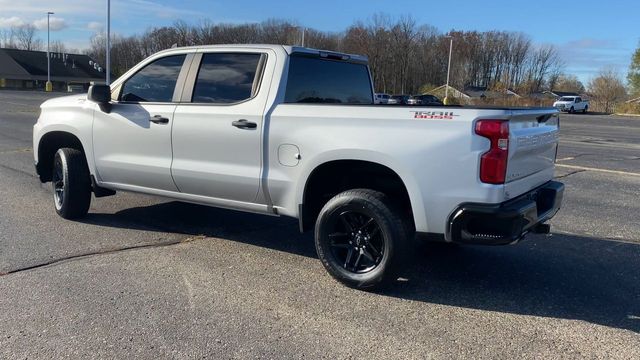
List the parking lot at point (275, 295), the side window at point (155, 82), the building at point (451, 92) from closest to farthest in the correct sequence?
the parking lot at point (275, 295) → the side window at point (155, 82) → the building at point (451, 92)

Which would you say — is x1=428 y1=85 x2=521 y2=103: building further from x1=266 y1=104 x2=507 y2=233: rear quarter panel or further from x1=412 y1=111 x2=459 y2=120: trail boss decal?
x1=412 y1=111 x2=459 y2=120: trail boss decal

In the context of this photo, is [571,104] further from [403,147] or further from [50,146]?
[403,147]

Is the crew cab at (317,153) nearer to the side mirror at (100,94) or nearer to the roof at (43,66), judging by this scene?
the side mirror at (100,94)

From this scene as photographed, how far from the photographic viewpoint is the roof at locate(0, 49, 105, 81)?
81.0 metres

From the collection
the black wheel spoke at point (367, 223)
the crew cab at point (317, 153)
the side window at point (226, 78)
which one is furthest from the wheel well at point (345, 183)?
the side window at point (226, 78)

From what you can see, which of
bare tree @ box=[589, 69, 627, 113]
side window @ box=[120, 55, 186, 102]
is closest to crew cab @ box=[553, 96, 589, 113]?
bare tree @ box=[589, 69, 627, 113]

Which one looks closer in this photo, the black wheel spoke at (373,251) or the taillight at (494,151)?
the taillight at (494,151)

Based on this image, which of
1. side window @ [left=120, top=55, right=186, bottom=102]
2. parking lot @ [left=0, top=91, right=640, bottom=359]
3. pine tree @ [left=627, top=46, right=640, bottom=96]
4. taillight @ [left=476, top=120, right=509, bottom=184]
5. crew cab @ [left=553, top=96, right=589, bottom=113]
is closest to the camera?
parking lot @ [left=0, top=91, right=640, bottom=359]

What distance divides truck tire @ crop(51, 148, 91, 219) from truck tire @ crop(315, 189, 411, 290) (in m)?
3.14

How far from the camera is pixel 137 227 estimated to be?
6242mm

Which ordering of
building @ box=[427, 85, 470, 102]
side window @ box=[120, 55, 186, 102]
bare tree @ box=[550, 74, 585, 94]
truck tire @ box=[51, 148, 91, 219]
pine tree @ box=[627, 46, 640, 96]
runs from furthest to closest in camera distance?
1. bare tree @ box=[550, 74, 585, 94]
2. building @ box=[427, 85, 470, 102]
3. pine tree @ box=[627, 46, 640, 96]
4. truck tire @ box=[51, 148, 91, 219]
5. side window @ box=[120, 55, 186, 102]

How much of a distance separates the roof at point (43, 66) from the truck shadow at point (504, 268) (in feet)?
282

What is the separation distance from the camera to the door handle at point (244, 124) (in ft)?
15.8

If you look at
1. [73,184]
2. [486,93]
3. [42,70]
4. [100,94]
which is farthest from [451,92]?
[100,94]
